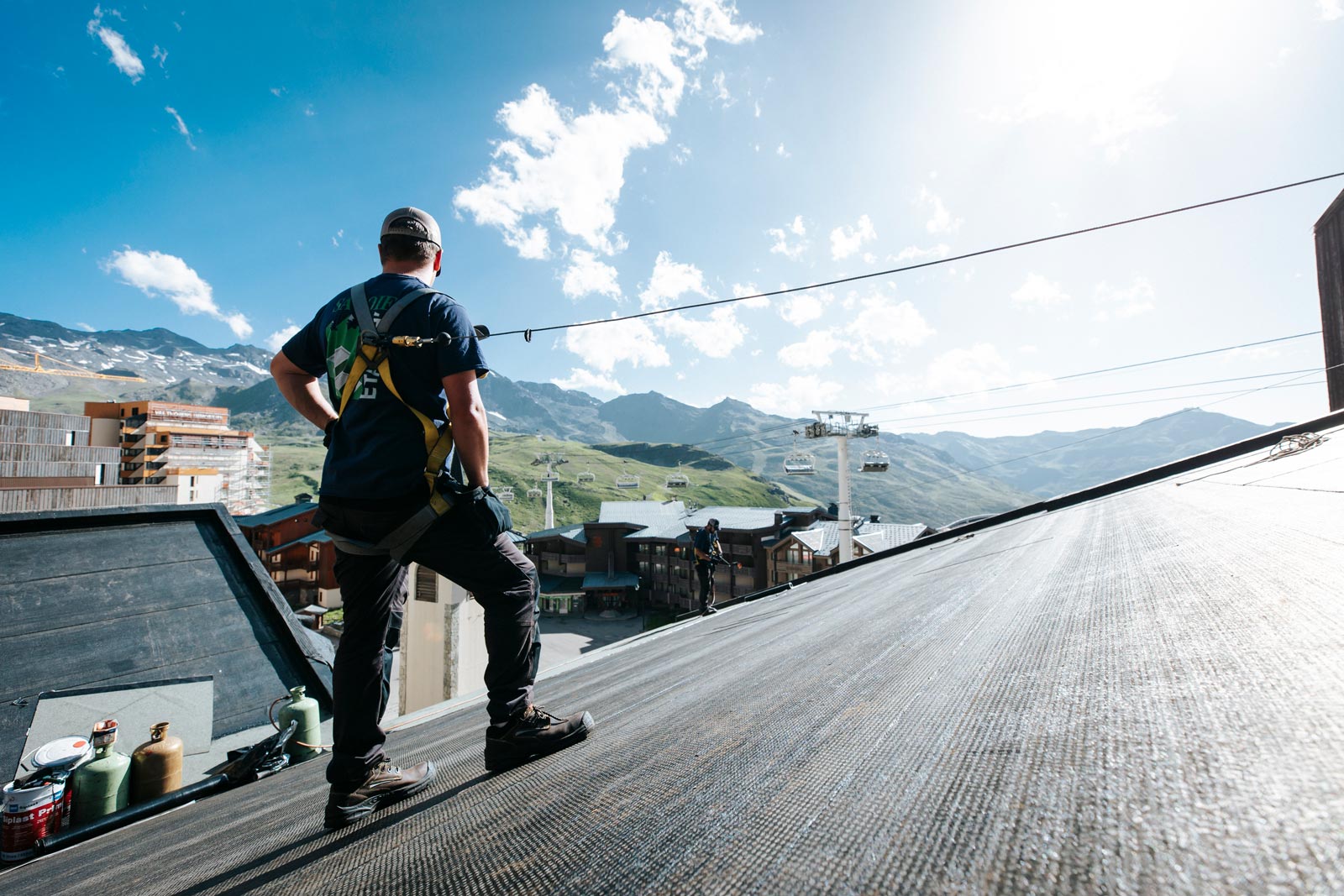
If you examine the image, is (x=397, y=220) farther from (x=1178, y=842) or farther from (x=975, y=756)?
(x=1178, y=842)

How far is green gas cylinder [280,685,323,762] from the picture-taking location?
3.58 m

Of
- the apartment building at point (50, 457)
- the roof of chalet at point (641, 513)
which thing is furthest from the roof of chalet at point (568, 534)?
the apartment building at point (50, 457)

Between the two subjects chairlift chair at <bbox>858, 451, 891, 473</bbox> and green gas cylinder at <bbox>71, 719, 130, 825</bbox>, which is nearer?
green gas cylinder at <bbox>71, 719, 130, 825</bbox>

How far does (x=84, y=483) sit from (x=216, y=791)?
76.2m

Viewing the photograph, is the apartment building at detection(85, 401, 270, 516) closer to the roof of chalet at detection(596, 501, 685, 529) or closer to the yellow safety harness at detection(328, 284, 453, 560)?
the roof of chalet at detection(596, 501, 685, 529)

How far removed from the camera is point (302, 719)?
3676 millimetres

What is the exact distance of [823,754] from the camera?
1118mm

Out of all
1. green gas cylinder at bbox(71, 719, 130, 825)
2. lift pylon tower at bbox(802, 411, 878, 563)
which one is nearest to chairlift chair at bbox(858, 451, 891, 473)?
lift pylon tower at bbox(802, 411, 878, 563)

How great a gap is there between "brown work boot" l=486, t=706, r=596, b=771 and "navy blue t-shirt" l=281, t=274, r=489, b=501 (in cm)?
88

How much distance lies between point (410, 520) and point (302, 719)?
2958 millimetres

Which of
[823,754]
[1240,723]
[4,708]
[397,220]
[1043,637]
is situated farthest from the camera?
[4,708]

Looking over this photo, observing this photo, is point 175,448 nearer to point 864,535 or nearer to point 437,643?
point 864,535

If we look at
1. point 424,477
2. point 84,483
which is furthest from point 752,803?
point 84,483

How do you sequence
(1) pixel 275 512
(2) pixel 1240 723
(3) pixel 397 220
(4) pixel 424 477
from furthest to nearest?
(1) pixel 275 512, (3) pixel 397 220, (4) pixel 424 477, (2) pixel 1240 723
